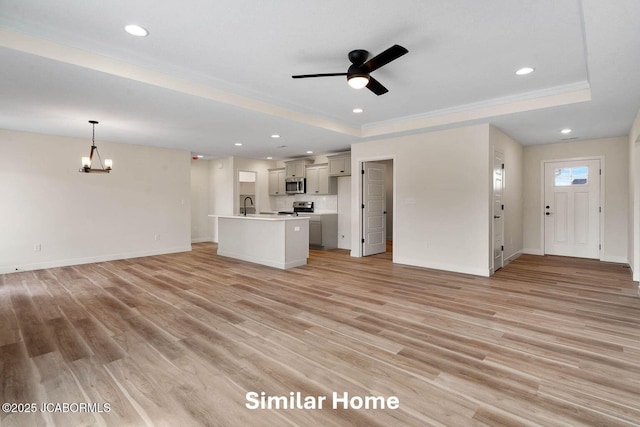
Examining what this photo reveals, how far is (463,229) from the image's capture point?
18.0 ft

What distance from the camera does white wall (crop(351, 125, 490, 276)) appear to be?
5273mm

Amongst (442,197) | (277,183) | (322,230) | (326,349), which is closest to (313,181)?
(322,230)

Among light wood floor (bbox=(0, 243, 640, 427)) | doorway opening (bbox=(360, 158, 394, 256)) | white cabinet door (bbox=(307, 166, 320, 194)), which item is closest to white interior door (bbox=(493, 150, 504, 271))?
light wood floor (bbox=(0, 243, 640, 427))

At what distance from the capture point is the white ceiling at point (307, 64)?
97.0 inches

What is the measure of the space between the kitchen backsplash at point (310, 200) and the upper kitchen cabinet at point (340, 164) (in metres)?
0.87

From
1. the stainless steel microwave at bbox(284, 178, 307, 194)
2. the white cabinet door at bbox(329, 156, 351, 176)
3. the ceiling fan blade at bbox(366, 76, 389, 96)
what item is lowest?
the stainless steel microwave at bbox(284, 178, 307, 194)

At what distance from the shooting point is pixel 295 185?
9.08 metres

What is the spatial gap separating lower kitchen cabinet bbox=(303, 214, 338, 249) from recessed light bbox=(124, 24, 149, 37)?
5.78 meters

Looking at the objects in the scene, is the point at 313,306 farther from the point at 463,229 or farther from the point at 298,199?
the point at 298,199

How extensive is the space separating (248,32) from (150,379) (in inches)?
114

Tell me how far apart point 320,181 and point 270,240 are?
2.85 meters

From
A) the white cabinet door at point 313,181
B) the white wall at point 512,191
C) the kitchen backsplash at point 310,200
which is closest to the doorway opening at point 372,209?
the kitchen backsplash at point 310,200

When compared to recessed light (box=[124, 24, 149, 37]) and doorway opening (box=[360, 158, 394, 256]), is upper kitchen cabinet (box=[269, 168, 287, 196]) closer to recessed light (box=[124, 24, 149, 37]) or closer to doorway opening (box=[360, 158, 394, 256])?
doorway opening (box=[360, 158, 394, 256])

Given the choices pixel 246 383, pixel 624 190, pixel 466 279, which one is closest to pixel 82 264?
pixel 246 383
